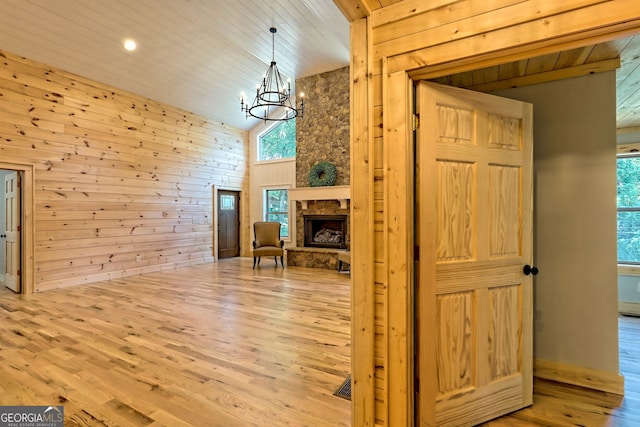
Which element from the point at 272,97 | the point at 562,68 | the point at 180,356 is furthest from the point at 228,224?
the point at 562,68

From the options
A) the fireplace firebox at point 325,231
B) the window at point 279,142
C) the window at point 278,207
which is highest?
the window at point 279,142

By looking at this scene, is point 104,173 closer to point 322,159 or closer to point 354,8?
point 322,159

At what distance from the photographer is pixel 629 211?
4.12 metres

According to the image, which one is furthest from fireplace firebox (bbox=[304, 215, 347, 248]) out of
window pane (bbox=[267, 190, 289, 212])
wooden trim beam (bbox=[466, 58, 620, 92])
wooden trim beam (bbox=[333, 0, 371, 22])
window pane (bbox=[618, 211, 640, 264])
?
wooden trim beam (bbox=[333, 0, 371, 22])

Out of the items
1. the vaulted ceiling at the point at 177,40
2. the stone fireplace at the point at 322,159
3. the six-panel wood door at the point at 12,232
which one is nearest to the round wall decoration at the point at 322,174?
the stone fireplace at the point at 322,159

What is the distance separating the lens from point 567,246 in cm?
237

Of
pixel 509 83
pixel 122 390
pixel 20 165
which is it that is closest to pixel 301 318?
pixel 122 390

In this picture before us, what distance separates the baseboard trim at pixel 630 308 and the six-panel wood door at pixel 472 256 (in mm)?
2886

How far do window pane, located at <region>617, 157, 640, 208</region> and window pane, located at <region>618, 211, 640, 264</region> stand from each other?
5.8 inches

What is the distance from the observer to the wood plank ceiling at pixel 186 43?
4.40 metres

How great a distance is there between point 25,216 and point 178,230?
2.76 meters

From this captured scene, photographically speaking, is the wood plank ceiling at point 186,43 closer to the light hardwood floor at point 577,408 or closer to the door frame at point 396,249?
the door frame at point 396,249

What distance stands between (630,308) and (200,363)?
15.9 ft

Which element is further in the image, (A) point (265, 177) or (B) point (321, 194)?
(A) point (265, 177)
